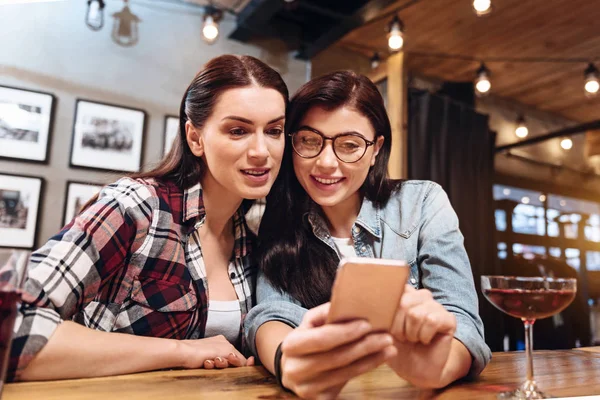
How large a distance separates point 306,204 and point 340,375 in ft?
2.39

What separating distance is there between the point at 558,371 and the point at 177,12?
2.93 metres

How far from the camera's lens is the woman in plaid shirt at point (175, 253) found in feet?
2.82

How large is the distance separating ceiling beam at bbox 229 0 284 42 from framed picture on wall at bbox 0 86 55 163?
48.7 inches

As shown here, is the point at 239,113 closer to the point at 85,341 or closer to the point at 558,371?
the point at 85,341

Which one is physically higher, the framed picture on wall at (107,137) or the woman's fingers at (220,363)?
the framed picture on wall at (107,137)

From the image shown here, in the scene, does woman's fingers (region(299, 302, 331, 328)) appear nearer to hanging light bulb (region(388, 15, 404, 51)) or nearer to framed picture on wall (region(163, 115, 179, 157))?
hanging light bulb (region(388, 15, 404, 51))

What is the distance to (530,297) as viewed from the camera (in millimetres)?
734

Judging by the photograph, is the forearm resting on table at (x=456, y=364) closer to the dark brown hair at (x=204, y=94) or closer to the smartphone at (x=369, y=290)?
the smartphone at (x=369, y=290)

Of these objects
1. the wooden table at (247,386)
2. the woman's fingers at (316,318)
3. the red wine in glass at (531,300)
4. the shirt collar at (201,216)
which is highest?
the shirt collar at (201,216)

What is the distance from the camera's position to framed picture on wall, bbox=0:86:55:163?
247 cm

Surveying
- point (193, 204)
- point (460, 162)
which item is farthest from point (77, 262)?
point (460, 162)

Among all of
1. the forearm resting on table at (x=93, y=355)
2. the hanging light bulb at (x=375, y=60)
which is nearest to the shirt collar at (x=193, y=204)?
the forearm resting on table at (x=93, y=355)

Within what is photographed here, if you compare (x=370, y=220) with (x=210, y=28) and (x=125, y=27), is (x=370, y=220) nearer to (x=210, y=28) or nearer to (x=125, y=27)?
(x=210, y=28)

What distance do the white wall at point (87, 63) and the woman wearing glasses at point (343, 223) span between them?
1.78 metres
